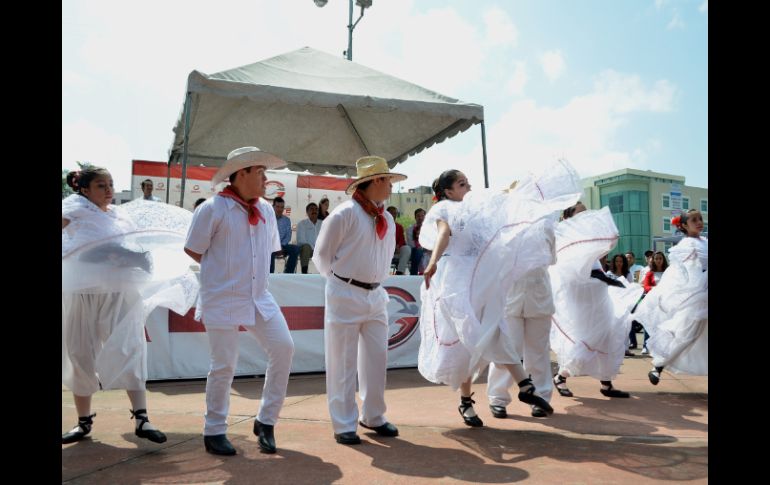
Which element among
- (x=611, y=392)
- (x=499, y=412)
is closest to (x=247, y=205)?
(x=499, y=412)

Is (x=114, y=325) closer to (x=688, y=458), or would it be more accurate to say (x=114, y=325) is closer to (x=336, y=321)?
(x=336, y=321)

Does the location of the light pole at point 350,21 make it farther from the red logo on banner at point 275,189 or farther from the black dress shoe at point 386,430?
the black dress shoe at point 386,430

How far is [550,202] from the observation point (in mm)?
4891

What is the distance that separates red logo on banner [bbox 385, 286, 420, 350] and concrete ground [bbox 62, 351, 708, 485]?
70.1 inches

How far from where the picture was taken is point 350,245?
4.50 meters

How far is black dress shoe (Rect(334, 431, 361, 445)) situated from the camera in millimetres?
4281

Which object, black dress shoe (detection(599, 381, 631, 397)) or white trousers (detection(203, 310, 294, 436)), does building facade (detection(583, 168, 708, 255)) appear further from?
white trousers (detection(203, 310, 294, 436))

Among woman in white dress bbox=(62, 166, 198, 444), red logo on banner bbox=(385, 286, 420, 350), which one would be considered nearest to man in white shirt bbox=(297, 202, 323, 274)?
red logo on banner bbox=(385, 286, 420, 350)

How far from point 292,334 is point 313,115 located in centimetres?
484

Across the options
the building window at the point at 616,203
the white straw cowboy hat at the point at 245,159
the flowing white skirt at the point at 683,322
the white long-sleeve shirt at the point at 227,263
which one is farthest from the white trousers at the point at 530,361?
the building window at the point at 616,203
